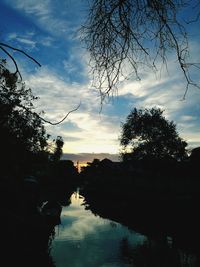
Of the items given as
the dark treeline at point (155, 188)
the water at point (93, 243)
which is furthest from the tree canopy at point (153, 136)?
the water at point (93, 243)

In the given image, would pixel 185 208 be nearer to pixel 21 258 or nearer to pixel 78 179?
pixel 21 258

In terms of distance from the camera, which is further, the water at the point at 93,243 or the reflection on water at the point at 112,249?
the water at the point at 93,243

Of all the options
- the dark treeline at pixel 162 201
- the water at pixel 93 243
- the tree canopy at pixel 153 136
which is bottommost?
the water at pixel 93 243

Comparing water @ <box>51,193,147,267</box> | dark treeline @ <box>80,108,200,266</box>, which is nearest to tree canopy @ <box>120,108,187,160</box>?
dark treeline @ <box>80,108,200,266</box>

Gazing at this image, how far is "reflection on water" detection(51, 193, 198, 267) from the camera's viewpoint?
17719mm

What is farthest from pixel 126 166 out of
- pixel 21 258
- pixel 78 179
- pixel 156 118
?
pixel 78 179

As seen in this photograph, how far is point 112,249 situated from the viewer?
68.7 feet

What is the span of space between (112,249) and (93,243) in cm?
276

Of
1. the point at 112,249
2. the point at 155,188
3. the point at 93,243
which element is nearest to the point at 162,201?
the point at 155,188

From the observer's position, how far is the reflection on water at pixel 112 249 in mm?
17719

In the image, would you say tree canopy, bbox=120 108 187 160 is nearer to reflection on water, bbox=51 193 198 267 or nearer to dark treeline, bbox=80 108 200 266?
dark treeline, bbox=80 108 200 266

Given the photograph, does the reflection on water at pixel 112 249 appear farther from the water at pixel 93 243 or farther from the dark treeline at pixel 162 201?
the dark treeline at pixel 162 201

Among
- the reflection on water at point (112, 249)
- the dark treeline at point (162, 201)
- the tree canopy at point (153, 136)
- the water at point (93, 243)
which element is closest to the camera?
the reflection on water at point (112, 249)

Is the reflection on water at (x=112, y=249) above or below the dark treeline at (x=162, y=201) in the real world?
below
